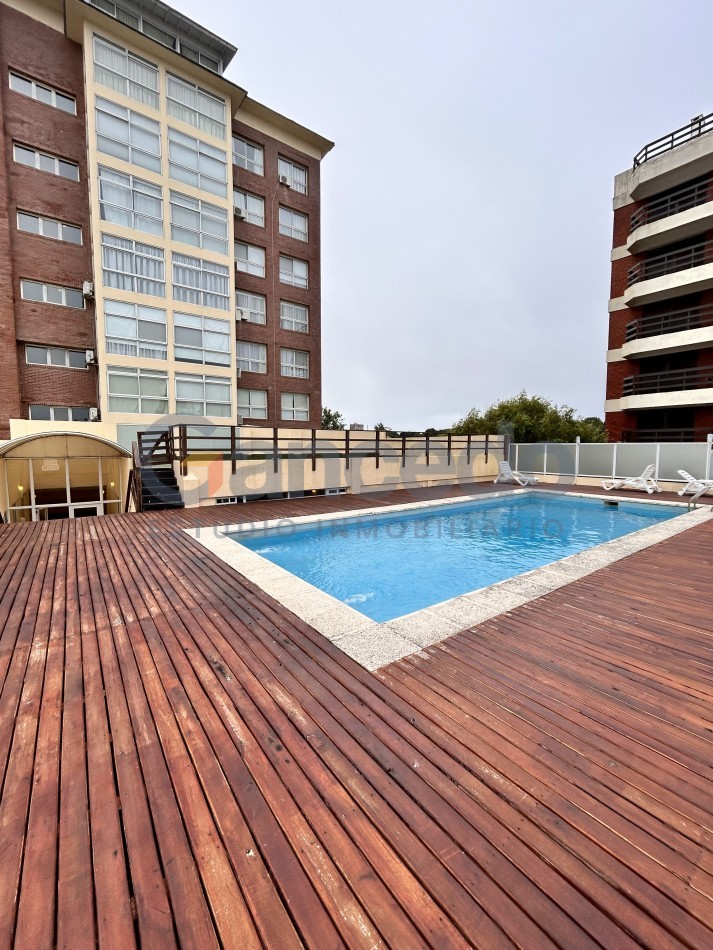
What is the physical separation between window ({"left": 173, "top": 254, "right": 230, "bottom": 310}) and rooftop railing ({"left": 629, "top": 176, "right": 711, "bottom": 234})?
1875cm

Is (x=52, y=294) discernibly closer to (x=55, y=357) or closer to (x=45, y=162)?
(x=55, y=357)

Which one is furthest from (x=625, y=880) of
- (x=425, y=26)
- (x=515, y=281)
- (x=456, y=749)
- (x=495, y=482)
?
(x=515, y=281)

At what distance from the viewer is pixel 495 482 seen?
55.6 ft

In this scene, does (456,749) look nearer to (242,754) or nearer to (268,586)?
(242,754)

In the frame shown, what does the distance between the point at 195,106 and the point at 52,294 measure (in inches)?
369

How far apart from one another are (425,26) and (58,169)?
20343 mm

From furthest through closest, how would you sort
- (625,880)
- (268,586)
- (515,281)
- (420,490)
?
(515,281) → (420,490) → (268,586) → (625,880)

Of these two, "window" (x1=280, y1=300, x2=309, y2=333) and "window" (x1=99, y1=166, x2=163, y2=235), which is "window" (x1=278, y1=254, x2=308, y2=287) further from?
"window" (x1=99, y1=166, x2=163, y2=235)

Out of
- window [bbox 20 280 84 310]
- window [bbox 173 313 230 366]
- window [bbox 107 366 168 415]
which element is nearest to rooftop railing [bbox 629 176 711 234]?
window [bbox 173 313 230 366]

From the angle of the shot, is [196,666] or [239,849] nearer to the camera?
[239,849]

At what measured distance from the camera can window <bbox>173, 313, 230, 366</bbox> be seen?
53.8 ft

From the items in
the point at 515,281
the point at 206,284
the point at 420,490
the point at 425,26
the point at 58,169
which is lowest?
the point at 420,490

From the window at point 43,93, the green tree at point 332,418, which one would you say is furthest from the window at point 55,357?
the green tree at point 332,418

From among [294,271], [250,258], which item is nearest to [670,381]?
[294,271]
